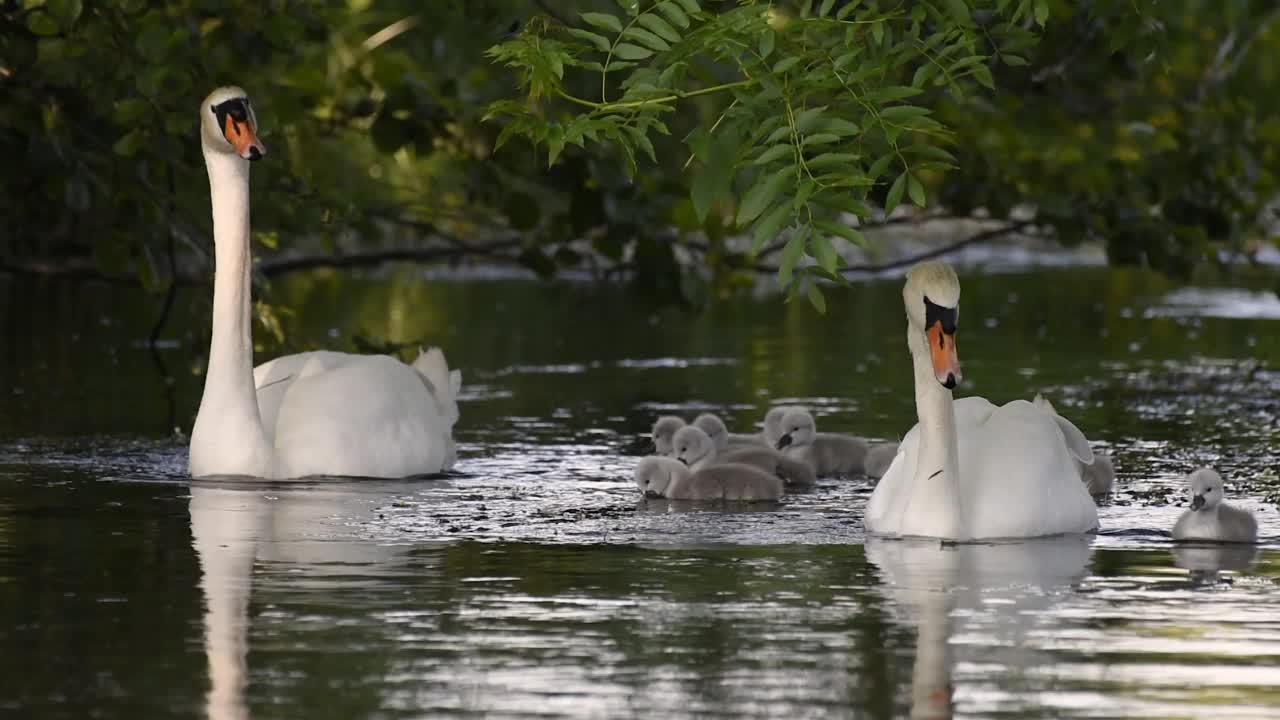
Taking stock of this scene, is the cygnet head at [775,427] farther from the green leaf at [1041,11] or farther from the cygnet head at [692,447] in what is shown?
the green leaf at [1041,11]

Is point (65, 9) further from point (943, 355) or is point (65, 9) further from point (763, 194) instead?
point (763, 194)

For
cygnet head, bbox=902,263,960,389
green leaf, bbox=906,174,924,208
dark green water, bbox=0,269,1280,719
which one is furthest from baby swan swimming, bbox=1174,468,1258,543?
green leaf, bbox=906,174,924,208

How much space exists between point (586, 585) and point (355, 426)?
3583mm

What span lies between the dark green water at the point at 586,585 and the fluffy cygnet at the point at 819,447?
0.48 metres

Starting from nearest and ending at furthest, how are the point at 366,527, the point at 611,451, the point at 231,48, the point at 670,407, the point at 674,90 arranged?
the point at 674,90, the point at 366,527, the point at 611,451, the point at 231,48, the point at 670,407

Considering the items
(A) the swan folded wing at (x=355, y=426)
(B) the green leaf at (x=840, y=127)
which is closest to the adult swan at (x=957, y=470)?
(B) the green leaf at (x=840, y=127)

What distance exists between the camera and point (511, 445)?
15.1m

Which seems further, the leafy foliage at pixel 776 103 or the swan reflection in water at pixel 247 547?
the leafy foliage at pixel 776 103

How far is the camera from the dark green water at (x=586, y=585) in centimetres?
756

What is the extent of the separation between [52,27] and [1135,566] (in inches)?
294

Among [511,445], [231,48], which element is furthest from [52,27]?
[511,445]

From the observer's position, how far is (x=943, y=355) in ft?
33.4

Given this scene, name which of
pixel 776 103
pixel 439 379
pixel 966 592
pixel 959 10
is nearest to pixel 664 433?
pixel 439 379

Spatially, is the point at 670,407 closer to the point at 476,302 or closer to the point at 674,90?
the point at 674,90
